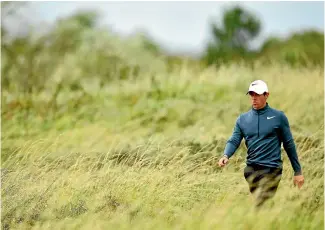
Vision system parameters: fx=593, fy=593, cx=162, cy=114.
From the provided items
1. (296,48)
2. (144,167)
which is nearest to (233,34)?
(296,48)

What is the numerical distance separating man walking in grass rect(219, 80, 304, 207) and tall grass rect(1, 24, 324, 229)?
10.9 inches

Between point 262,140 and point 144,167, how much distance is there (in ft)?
→ 5.18

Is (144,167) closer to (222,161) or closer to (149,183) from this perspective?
(149,183)

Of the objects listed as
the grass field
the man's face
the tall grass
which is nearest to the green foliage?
the tall grass

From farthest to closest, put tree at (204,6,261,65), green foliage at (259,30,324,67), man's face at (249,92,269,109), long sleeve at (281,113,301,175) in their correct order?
tree at (204,6,261,65) → green foliage at (259,30,324,67) → long sleeve at (281,113,301,175) → man's face at (249,92,269,109)

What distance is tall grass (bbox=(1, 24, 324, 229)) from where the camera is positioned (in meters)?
6.21

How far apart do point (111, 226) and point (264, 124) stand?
1.86 m

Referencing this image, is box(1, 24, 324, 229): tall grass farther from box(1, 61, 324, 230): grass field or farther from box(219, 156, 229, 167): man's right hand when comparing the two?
box(219, 156, 229, 167): man's right hand

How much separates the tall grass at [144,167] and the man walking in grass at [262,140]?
0.28 meters

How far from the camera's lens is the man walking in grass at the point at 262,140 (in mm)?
6074

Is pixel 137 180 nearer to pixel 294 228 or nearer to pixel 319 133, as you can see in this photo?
pixel 294 228

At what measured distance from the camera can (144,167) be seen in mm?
7008

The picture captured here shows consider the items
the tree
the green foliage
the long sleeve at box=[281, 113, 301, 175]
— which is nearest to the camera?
the long sleeve at box=[281, 113, 301, 175]

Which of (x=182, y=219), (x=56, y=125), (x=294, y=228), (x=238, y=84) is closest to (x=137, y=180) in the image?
(x=182, y=219)
